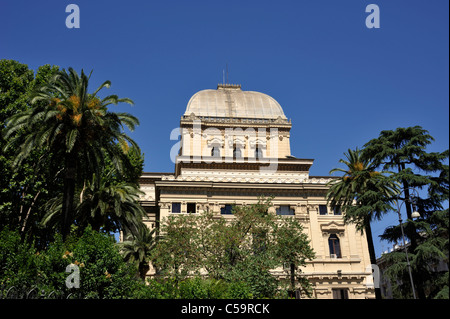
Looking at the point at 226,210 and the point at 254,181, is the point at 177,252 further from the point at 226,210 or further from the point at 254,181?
the point at 254,181

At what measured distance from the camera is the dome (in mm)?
54094

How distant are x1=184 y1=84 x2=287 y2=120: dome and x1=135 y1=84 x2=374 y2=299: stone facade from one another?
0.43 ft

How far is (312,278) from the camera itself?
135 feet

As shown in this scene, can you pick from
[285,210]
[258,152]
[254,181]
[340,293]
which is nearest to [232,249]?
[285,210]

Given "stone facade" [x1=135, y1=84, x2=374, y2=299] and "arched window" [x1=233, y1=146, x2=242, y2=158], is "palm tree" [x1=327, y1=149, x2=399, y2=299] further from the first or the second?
"arched window" [x1=233, y1=146, x2=242, y2=158]

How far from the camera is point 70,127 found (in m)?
22.2

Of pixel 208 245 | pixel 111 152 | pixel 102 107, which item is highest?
pixel 102 107

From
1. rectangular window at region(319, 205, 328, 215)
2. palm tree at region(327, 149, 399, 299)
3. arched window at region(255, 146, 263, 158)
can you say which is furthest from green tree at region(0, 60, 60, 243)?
rectangular window at region(319, 205, 328, 215)

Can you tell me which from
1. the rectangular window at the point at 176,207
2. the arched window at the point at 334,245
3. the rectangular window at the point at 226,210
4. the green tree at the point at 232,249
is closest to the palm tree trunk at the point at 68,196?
the green tree at the point at 232,249

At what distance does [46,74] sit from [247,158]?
77.4 ft

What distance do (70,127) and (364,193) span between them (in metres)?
18.6
